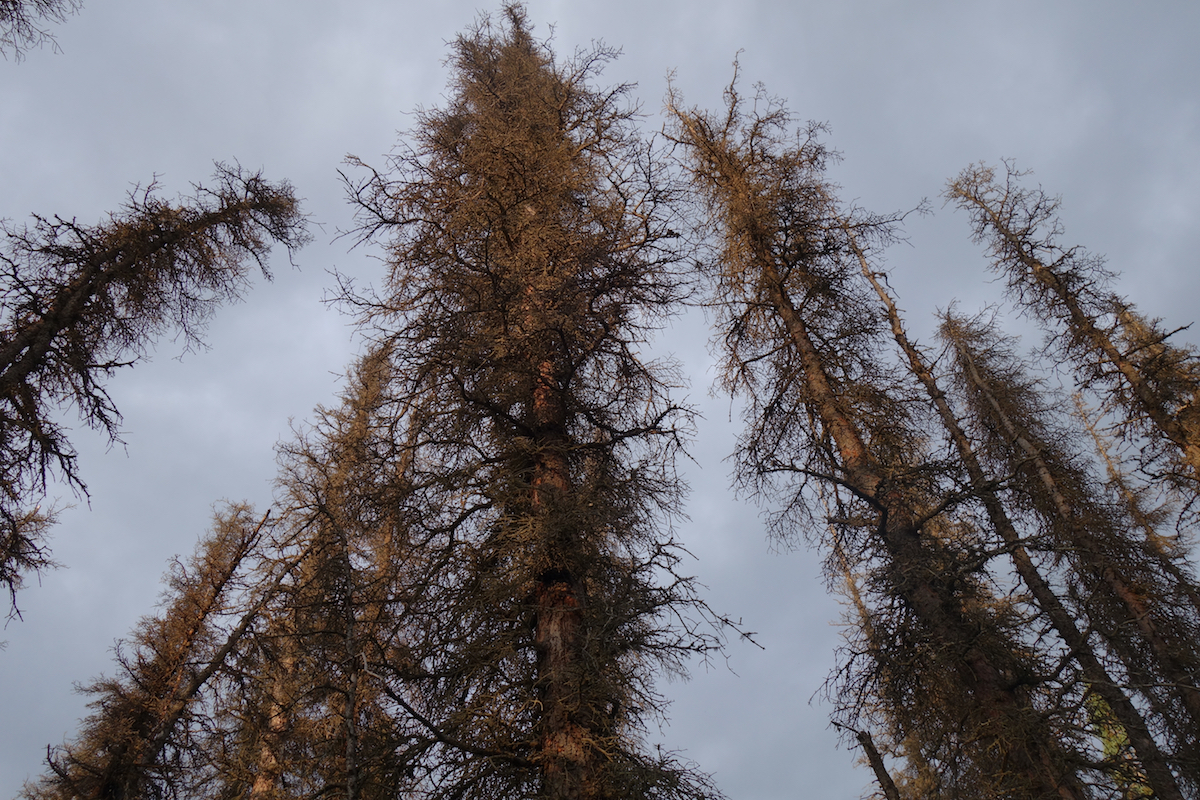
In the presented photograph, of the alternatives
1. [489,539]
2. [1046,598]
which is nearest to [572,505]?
[489,539]

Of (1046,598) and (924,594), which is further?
(1046,598)

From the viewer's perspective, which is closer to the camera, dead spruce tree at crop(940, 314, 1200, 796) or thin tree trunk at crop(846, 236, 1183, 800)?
thin tree trunk at crop(846, 236, 1183, 800)

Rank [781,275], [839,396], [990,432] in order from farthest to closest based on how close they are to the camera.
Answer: [990,432] → [781,275] → [839,396]

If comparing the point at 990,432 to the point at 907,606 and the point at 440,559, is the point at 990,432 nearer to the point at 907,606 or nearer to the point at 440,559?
the point at 907,606

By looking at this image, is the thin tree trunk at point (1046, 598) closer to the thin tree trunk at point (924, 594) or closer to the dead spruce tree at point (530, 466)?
the thin tree trunk at point (924, 594)

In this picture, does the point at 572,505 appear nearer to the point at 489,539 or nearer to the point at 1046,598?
the point at 489,539

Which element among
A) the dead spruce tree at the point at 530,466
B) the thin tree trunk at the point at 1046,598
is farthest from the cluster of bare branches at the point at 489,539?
the thin tree trunk at the point at 1046,598

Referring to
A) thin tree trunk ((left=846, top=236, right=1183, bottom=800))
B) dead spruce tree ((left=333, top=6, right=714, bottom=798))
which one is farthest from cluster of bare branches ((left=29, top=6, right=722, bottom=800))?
thin tree trunk ((left=846, top=236, right=1183, bottom=800))

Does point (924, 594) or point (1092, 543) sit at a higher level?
point (1092, 543)

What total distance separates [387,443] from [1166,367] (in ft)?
40.5

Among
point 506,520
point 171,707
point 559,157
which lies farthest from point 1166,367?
point 171,707

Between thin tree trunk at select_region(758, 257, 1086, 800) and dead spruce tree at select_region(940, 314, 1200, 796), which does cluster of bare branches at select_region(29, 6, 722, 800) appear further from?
dead spruce tree at select_region(940, 314, 1200, 796)

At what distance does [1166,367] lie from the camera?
10641 millimetres

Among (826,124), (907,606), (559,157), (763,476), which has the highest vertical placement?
(826,124)
